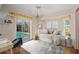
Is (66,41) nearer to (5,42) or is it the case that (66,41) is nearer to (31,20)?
(31,20)

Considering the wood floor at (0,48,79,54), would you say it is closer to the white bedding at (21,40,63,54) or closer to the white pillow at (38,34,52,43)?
the white bedding at (21,40,63,54)

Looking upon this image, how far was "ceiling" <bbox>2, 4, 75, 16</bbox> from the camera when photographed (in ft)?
5.89

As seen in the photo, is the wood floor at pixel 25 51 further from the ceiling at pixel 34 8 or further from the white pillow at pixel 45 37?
the ceiling at pixel 34 8

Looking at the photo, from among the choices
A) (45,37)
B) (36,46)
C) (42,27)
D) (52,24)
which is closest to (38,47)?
(36,46)

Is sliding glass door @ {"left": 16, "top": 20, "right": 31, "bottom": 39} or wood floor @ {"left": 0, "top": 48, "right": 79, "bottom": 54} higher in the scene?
sliding glass door @ {"left": 16, "top": 20, "right": 31, "bottom": 39}

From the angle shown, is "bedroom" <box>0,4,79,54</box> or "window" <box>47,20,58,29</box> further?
"window" <box>47,20,58,29</box>

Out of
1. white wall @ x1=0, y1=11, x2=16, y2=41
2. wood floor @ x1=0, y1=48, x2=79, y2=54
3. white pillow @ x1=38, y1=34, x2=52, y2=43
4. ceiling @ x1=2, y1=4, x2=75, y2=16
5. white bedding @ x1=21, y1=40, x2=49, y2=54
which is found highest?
ceiling @ x1=2, y1=4, x2=75, y2=16

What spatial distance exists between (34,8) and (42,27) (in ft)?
1.34

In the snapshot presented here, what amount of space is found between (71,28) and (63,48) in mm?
422

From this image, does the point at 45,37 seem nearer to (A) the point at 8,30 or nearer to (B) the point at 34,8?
(B) the point at 34,8

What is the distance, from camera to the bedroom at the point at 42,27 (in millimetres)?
1807

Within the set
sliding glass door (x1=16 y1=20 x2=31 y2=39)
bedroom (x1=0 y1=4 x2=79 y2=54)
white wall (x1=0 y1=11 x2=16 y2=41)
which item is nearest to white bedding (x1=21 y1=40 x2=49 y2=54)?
bedroom (x1=0 y1=4 x2=79 y2=54)

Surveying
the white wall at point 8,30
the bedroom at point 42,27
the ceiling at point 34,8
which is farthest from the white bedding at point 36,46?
the ceiling at point 34,8
